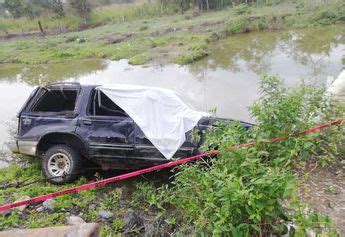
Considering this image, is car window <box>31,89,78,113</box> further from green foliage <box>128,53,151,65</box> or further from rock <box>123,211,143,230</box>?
green foliage <box>128,53,151,65</box>

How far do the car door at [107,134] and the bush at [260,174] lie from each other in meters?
1.53

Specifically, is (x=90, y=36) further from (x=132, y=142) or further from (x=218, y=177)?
(x=218, y=177)

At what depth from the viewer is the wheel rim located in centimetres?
641

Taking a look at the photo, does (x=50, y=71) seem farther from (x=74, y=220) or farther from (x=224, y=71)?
(x=74, y=220)

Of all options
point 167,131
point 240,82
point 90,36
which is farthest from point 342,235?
point 90,36

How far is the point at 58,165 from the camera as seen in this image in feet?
21.5

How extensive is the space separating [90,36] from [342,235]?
94.6ft

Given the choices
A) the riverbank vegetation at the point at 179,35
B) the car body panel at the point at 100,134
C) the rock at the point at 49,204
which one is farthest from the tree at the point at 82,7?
the rock at the point at 49,204

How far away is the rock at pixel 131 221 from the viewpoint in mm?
4991

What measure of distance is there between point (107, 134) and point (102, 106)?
30.9 inches

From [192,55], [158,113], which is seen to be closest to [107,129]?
[158,113]

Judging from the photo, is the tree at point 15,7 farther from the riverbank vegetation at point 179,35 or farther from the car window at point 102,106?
the car window at point 102,106

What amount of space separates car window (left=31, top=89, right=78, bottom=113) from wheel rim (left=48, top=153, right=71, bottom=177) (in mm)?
956

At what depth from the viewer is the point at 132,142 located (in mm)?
6094
